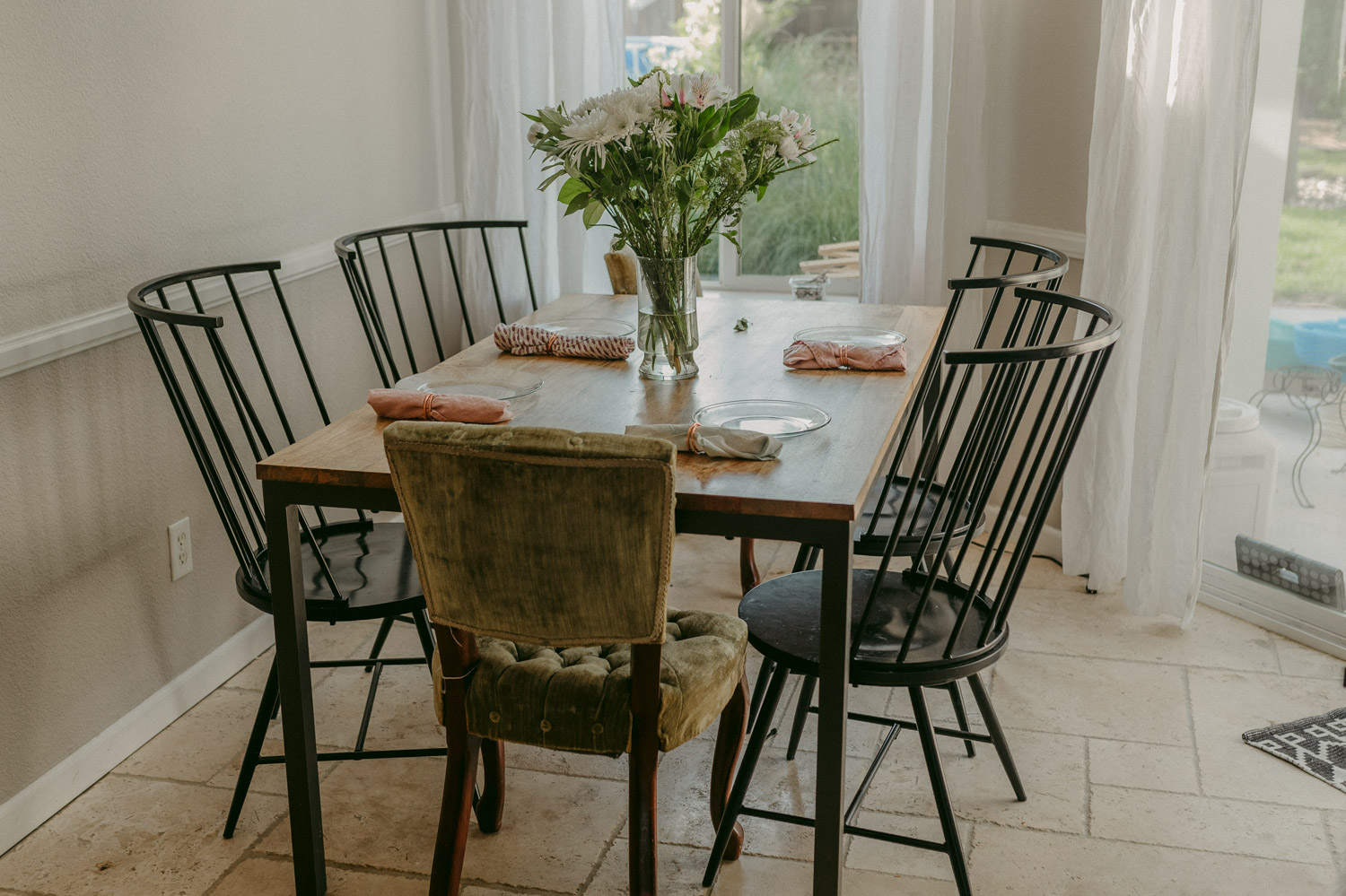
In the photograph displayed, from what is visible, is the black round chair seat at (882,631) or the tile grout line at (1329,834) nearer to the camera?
the black round chair seat at (882,631)

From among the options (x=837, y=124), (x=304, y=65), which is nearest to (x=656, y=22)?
(x=837, y=124)

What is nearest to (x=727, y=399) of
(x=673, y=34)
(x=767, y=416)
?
(x=767, y=416)

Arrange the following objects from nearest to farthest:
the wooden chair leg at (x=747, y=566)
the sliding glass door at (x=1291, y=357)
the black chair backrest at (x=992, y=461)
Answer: the black chair backrest at (x=992, y=461) < the sliding glass door at (x=1291, y=357) < the wooden chair leg at (x=747, y=566)

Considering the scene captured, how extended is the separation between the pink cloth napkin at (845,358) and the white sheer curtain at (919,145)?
1.06 metres

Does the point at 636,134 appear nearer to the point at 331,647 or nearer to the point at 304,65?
the point at 304,65

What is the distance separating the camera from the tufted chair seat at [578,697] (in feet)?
5.36

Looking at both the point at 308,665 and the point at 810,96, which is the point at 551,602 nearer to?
the point at 308,665

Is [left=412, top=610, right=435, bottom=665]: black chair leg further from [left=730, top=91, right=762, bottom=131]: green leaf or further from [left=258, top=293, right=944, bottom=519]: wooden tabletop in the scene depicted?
[left=730, top=91, right=762, bottom=131]: green leaf

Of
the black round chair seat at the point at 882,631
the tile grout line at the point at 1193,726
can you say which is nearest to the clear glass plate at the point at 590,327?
the black round chair seat at the point at 882,631

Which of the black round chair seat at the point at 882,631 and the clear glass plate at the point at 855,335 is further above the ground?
the clear glass plate at the point at 855,335

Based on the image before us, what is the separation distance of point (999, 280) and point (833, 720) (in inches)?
41.1

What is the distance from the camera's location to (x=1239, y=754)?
2.36 metres

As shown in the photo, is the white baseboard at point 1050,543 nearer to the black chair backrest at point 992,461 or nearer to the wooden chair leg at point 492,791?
the black chair backrest at point 992,461

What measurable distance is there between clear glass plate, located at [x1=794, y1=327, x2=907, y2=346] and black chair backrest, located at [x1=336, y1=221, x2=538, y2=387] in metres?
0.83
